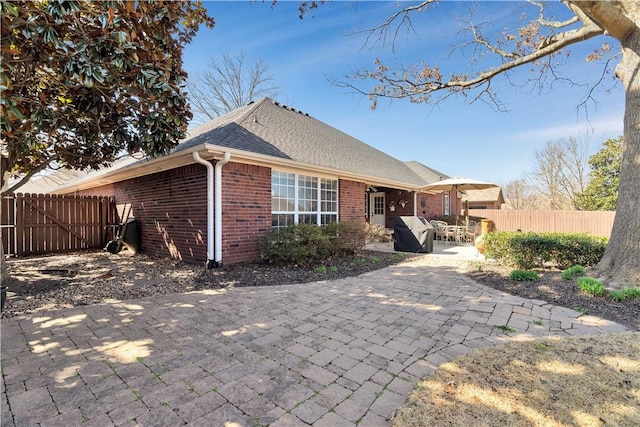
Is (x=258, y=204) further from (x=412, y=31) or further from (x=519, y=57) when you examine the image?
(x=519, y=57)

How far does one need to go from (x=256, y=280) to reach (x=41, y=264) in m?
6.65

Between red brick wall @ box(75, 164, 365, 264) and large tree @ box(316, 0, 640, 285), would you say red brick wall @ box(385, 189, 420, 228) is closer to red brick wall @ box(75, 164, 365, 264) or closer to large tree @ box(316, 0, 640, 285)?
large tree @ box(316, 0, 640, 285)

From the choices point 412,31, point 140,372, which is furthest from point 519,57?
point 140,372

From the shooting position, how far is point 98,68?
156 inches

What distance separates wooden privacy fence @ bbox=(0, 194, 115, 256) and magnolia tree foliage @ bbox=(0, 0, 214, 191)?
4.89 meters

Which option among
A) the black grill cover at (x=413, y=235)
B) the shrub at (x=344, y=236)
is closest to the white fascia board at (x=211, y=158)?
the shrub at (x=344, y=236)

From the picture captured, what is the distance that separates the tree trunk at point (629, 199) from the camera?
4.95 m

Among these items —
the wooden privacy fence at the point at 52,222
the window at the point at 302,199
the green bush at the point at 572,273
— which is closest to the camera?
the green bush at the point at 572,273

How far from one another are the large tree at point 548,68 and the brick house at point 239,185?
2990mm

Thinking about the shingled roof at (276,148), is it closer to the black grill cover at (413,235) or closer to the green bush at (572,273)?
the black grill cover at (413,235)

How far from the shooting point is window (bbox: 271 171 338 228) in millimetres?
8445

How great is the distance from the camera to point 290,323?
12.4 ft

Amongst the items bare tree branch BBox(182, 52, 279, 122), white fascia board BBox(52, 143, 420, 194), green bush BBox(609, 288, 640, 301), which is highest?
bare tree branch BBox(182, 52, 279, 122)

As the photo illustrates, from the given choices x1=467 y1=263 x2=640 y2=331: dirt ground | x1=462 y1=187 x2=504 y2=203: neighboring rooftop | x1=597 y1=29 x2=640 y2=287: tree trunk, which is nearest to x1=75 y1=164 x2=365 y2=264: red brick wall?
x1=467 y1=263 x2=640 y2=331: dirt ground
